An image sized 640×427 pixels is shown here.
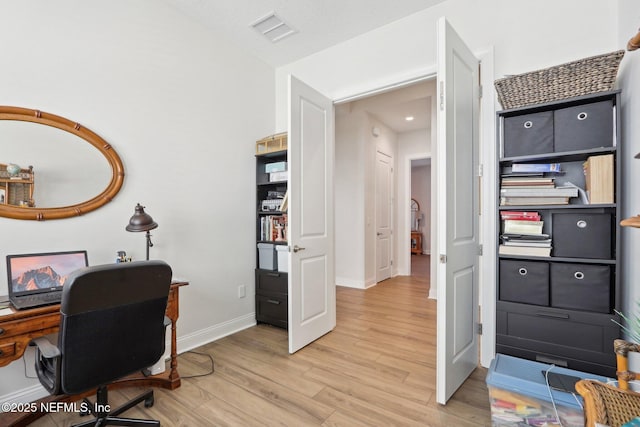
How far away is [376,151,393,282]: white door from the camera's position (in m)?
5.20

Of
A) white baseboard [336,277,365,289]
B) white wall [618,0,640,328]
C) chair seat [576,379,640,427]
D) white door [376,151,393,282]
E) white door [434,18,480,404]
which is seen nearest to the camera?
chair seat [576,379,640,427]

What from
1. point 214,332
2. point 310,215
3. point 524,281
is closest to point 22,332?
point 214,332

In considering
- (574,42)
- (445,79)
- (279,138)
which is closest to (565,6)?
(574,42)

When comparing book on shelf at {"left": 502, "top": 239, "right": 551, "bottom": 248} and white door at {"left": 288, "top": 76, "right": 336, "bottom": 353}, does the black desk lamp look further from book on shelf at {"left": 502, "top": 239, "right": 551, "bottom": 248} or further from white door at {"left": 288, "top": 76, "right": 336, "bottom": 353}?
book on shelf at {"left": 502, "top": 239, "right": 551, "bottom": 248}

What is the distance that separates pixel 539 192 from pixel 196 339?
→ 2818mm

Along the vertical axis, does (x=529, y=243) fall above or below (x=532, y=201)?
below

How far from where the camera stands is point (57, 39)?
1.91m

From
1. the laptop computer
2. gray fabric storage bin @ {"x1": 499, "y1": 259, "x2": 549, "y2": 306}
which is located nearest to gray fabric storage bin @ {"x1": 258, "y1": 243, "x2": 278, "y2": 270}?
the laptop computer

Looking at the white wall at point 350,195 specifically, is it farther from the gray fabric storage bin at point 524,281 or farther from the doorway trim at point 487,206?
the gray fabric storage bin at point 524,281

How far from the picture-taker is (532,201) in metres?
1.81

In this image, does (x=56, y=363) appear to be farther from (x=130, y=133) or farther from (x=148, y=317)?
(x=130, y=133)

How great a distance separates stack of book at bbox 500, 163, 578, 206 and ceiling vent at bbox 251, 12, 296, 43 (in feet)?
7.33

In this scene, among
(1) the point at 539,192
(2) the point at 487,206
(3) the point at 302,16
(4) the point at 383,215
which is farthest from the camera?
(4) the point at 383,215

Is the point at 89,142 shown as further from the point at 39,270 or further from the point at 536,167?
the point at 536,167
